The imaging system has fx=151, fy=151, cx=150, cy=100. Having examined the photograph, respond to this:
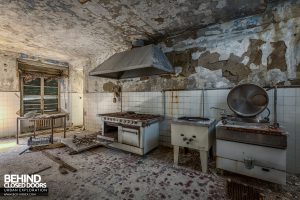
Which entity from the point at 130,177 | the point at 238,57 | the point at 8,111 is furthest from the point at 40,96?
the point at 238,57

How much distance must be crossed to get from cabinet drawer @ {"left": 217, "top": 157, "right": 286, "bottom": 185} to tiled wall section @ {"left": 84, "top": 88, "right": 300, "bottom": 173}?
30.3 inches

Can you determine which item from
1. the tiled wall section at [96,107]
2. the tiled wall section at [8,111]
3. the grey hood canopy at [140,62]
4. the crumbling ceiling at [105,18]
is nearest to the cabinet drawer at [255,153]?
the grey hood canopy at [140,62]

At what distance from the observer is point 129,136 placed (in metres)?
2.82

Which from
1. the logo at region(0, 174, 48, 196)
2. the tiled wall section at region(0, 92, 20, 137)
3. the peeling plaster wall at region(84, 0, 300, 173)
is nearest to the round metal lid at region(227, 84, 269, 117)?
the peeling plaster wall at region(84, 0, 300, 173)

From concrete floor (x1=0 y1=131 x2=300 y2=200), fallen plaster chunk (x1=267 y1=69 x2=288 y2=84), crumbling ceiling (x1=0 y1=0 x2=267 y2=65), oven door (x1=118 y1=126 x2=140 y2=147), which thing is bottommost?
concrete floor (x1=0 y1=131 x2=300 y2=200)

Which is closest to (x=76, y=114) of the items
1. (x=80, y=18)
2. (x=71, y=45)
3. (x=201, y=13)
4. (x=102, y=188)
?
(x=71, y=45)

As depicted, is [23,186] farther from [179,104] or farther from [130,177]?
[179,104]

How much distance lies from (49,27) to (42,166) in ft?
8.05

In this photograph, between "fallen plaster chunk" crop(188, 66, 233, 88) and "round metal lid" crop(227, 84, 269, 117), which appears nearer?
"round metal lid" crop(227, 84, 269, 117)

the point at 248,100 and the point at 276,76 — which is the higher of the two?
the point at 276,76

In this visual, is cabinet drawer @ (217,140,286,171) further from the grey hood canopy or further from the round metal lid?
the grey hood canopy

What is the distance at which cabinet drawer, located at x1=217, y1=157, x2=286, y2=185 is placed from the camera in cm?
A: 170

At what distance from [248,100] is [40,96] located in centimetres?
586

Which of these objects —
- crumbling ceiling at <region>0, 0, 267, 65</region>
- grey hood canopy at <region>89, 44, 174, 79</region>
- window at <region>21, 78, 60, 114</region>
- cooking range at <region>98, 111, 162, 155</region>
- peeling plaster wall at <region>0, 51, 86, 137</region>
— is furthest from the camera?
window at <region>21, 78, 60, 114</region>
